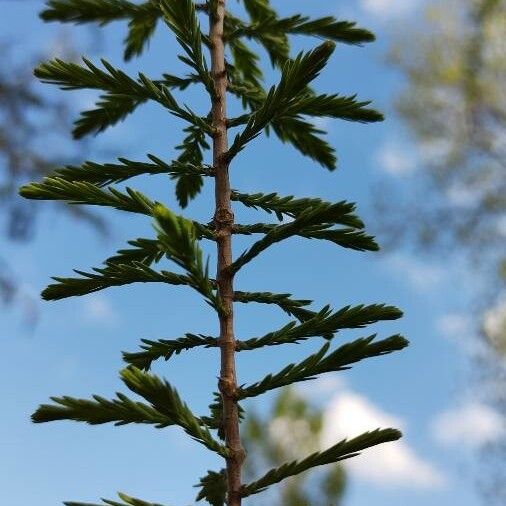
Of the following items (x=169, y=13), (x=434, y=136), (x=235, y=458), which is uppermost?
(x=434, y=136)

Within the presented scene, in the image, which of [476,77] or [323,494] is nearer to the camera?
[323,494]

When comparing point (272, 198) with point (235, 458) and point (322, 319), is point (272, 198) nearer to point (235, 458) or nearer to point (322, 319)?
point (322, 319)

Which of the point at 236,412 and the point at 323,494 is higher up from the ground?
the point at 323,494

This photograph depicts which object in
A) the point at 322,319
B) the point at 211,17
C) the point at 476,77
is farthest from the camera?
the point at 476,77

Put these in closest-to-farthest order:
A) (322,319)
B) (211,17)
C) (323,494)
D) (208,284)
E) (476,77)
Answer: (208,284), (322,319), (211,17), (323,494), (476,77)

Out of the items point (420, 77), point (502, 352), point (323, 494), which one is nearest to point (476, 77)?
point (420, 77)

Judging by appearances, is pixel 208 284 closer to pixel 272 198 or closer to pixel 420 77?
pixel 272 198

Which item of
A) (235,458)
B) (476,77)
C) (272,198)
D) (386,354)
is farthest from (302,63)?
(476,77)
